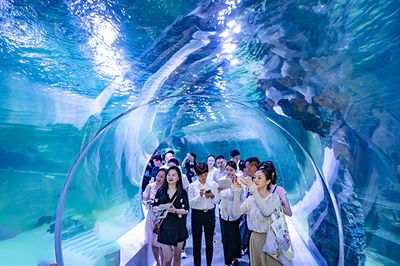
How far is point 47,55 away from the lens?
429cm

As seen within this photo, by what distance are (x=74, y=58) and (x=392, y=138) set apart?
15.3 ft

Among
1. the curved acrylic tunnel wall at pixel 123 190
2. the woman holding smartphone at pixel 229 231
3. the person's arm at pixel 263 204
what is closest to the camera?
the person's arm at pixel 263 204

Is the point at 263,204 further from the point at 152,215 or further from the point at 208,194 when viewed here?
the point at 152,215

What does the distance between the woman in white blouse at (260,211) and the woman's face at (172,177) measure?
1.20 metres

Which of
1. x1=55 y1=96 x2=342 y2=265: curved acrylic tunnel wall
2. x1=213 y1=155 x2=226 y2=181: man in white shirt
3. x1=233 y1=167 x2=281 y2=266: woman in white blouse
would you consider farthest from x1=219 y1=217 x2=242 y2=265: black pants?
x1=55 y1=96 x2=342 y2=265: curved acrylic tunnel wall

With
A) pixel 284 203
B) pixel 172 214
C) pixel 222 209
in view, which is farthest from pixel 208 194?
pixel 284 203

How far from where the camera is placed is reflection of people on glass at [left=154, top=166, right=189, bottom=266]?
4875mm

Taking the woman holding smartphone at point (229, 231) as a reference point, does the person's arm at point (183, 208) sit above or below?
above

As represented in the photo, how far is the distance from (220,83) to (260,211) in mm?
3395

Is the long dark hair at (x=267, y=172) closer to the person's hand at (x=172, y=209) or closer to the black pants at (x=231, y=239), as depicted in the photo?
the person's hand at (x=172, y=209)

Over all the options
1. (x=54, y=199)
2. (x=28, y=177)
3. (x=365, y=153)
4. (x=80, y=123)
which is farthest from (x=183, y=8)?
(x=28, y=177)

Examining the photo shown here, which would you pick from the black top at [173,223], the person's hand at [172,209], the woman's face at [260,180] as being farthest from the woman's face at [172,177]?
the woman's face at [260,180]

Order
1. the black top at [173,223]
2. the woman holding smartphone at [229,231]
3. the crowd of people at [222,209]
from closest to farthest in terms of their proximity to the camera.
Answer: the crowd of people at [222,209]
the black top at [173,223]
the woman holding smartphone at [229,231]

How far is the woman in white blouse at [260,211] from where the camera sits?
402cm
